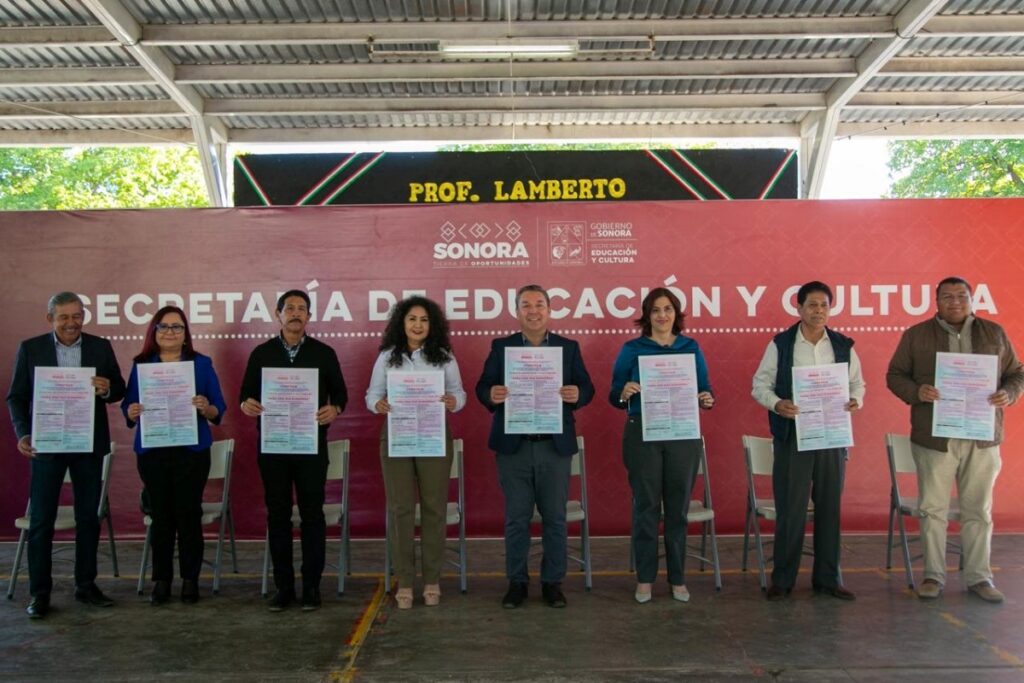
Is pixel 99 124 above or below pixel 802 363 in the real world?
above

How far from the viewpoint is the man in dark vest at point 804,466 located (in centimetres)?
450

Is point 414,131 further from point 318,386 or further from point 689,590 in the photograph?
point 689,590

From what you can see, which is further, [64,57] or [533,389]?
[64,57]

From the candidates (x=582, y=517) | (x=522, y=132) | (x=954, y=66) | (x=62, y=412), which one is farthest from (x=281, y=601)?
(x=954, y=66)

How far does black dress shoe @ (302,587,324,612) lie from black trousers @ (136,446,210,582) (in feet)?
2.18

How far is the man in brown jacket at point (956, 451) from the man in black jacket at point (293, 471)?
3.18 m

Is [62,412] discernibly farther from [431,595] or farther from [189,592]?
[431,595]

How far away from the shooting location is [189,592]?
4570 mm

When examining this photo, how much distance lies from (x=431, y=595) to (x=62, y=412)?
219cm

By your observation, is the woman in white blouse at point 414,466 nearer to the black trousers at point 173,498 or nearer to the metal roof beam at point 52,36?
the black trousers at point 173,498

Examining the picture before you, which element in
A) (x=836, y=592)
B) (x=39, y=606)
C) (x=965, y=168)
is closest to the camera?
(x=39, y=606)

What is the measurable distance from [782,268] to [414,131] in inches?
172

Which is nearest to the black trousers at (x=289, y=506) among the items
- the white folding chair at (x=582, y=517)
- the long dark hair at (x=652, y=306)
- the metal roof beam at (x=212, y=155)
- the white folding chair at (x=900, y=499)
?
the white folding chair at (x=582, y=517)

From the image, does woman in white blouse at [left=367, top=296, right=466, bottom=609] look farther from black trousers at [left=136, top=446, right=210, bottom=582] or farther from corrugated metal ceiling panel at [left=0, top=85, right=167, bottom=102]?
corrugated metal ceiling panel at [left=0, top=85, right=167, bottom=102]
